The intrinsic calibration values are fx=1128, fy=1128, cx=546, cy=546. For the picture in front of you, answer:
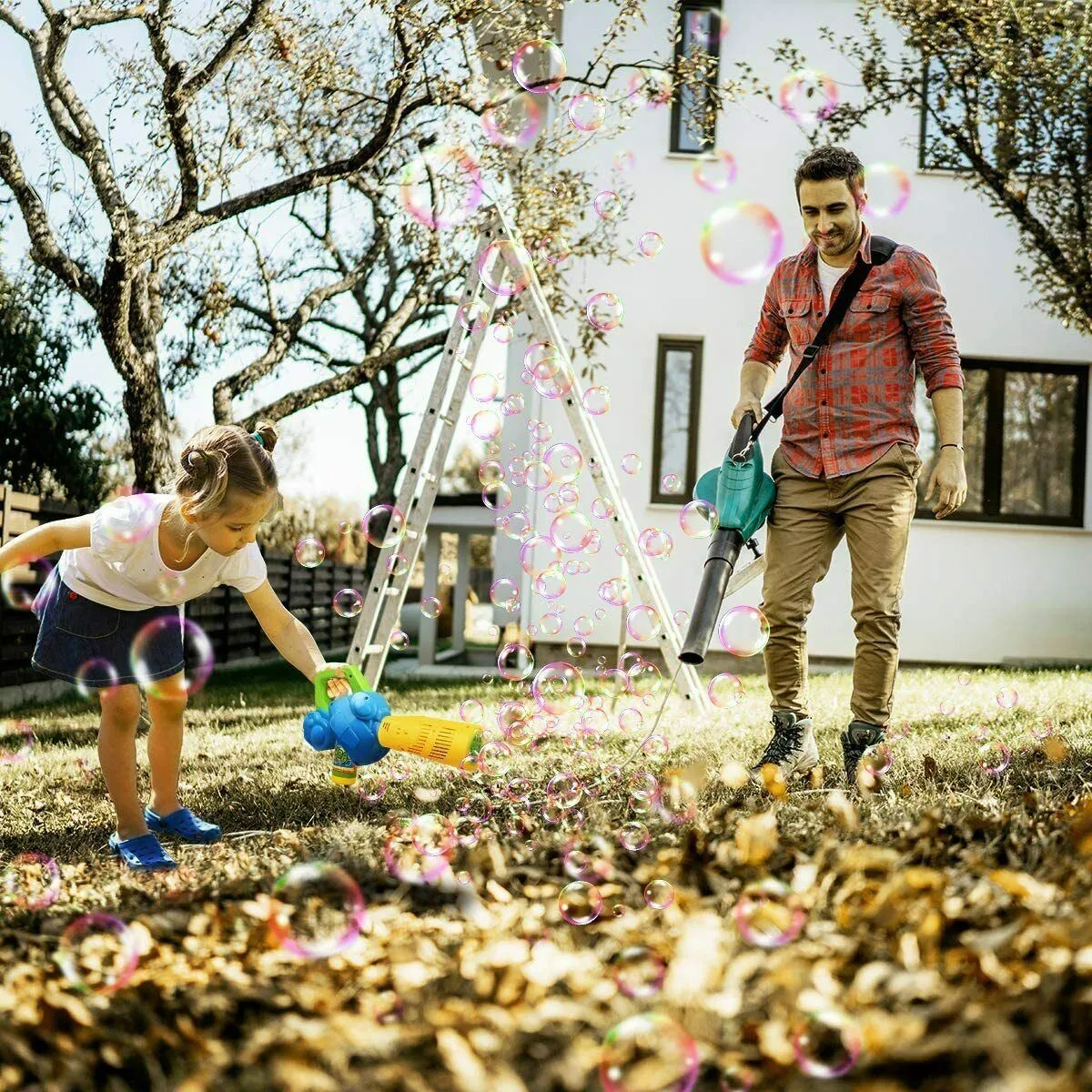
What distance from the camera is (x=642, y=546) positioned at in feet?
18.6

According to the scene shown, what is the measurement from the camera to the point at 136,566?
307cm

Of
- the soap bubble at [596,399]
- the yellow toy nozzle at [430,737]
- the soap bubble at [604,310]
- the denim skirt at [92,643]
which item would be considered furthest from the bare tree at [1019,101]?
the denim skirt at [92,643]

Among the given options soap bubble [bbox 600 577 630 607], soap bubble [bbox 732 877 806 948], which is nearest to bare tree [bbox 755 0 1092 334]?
soap bubble [bbox 600 577 630 607]

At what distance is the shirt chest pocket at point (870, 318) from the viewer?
11.2ft

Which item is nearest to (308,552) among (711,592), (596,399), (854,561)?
(596,399)

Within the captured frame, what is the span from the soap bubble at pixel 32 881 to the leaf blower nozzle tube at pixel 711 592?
63.9 inches

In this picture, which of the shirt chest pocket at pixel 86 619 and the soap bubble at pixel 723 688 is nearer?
the shirt chest pocket at pixel 86 619

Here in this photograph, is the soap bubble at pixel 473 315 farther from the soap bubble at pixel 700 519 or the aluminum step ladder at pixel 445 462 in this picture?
the soap bubble at pixel 700 519

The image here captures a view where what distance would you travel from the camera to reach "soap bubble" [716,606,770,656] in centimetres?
348

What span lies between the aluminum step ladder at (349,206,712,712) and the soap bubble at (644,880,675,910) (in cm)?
300

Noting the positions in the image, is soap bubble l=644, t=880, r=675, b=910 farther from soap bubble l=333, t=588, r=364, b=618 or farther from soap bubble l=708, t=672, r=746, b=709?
soap bubble l=333, t=588, r=364, b=618

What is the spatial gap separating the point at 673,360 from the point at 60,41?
529 cm

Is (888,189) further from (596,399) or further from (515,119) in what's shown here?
(515,119)

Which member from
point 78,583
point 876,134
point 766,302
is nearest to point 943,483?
point 766,302
